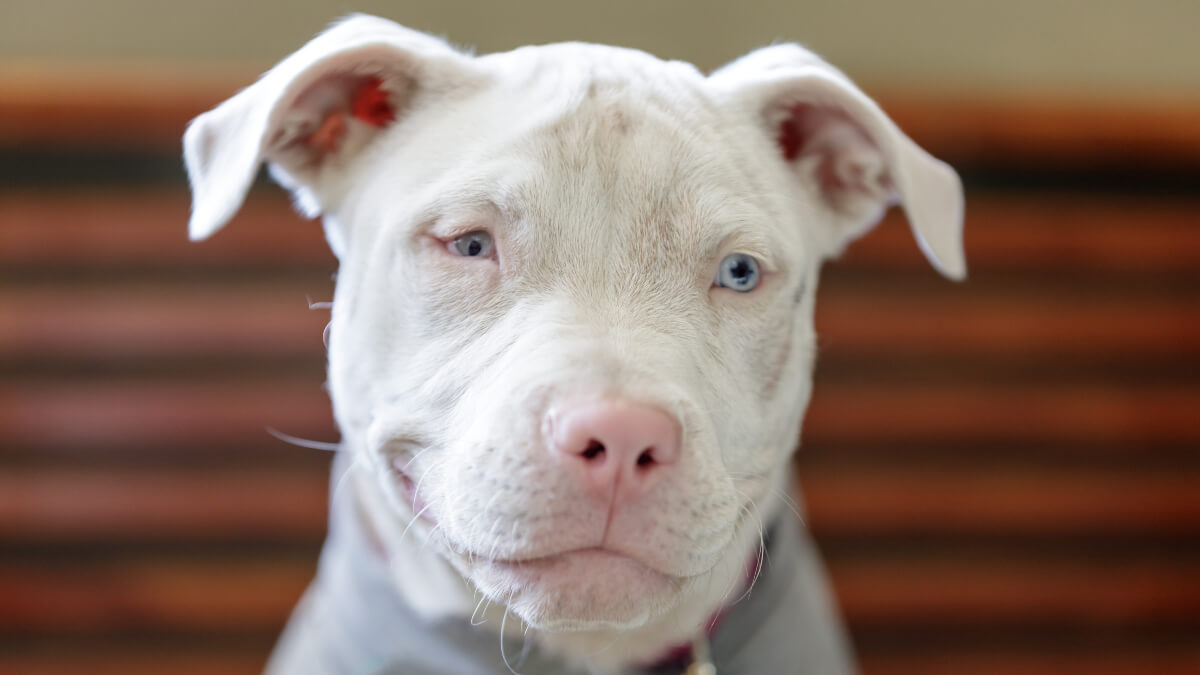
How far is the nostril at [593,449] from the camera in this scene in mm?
874

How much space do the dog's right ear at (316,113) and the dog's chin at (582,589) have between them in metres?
0.45

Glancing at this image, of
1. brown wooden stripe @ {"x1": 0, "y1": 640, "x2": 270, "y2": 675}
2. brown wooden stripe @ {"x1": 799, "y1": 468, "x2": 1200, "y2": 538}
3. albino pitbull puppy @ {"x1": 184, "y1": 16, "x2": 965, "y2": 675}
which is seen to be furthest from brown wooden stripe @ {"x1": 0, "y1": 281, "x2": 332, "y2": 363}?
brown wooden stripe @ {"x1": 799, "y1": 468, "x2": 1200, "y2": 538}

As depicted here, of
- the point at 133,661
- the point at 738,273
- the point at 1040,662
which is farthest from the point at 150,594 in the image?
the point at 1040,662

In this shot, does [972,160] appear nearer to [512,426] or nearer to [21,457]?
[512,426]

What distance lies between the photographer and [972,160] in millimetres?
2082

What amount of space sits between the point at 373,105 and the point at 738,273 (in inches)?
18.2

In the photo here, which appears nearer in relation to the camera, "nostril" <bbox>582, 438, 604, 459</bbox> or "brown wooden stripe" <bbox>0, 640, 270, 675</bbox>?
"nostril" <bbox>582, 438, 604, 459</bbox>

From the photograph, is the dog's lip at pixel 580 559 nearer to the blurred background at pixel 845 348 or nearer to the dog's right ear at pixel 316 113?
the dog's right ear at pixel 316 113

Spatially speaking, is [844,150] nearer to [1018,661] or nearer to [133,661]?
[1018,661]

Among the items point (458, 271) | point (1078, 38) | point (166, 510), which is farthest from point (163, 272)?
point (1078, 38)

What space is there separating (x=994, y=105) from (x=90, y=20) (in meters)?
1.73

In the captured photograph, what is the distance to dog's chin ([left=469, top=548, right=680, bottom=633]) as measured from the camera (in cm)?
93

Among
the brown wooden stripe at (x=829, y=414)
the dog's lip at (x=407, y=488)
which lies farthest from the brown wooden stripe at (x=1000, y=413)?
the dog's lip at (x=407, y=488)

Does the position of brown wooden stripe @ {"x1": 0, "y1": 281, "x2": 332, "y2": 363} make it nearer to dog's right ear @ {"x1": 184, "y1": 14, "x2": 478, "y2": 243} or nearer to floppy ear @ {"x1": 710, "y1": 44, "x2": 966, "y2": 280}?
dog's right ear @ {"x1": 184, "y1": 14, "x2": 478, "y2": 243}
